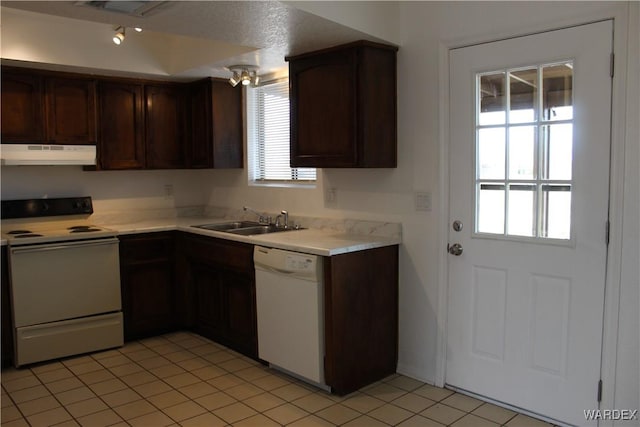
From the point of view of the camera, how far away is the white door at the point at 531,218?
104 inches

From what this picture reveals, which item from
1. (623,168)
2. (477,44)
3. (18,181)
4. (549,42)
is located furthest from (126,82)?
(623,168)

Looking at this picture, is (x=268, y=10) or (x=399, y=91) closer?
(x=268, y=10)

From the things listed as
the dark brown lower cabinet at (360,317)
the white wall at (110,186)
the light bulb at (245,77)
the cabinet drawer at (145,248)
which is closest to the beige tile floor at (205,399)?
the dark brown lower cabinet at (360,317)

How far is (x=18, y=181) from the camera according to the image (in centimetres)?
427

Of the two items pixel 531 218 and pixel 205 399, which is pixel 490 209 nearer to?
pixel 531 218

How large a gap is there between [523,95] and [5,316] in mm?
3666

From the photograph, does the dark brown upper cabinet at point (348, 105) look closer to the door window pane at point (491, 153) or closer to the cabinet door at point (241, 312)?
the door window pane at point (491, 153)

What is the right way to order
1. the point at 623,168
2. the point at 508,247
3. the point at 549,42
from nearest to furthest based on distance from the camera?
the point at 623,168 < the point at 549,42 < the point at 508,247

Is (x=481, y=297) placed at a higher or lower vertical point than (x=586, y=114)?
lower

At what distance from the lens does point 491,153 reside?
3.03 meters

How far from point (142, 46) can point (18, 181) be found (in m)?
1.47

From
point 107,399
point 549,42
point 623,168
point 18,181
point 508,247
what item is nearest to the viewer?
point 623,168

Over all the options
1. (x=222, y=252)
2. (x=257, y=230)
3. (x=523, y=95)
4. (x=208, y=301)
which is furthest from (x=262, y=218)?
(x=523, y=95)

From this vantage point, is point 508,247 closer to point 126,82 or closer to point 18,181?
point 126,82
